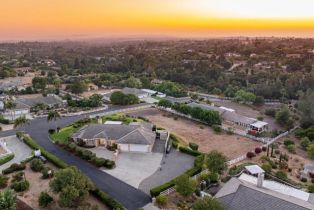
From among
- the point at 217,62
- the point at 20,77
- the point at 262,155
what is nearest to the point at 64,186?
the point at 262,155

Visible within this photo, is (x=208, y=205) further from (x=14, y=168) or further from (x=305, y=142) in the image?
(x=305, y=142)

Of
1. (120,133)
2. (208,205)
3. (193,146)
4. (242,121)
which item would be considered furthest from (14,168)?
(242,121)

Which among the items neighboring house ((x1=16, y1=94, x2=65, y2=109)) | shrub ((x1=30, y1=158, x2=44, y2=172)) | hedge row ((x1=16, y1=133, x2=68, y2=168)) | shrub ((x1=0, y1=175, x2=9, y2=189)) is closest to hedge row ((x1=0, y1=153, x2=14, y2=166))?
hedge row ((x1=16, y1=133, x2=68, y2=168))

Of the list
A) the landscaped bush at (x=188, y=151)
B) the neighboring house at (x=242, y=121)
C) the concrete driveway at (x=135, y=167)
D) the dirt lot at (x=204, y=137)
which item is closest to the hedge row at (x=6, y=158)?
the concrete driveway at (x=135, y=167)

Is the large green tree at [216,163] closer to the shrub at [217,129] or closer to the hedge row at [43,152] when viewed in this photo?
the hedge row at [43,152]

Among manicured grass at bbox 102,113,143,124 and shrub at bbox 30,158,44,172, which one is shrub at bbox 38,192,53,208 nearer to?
shrub at bbox 30,158,44,172
